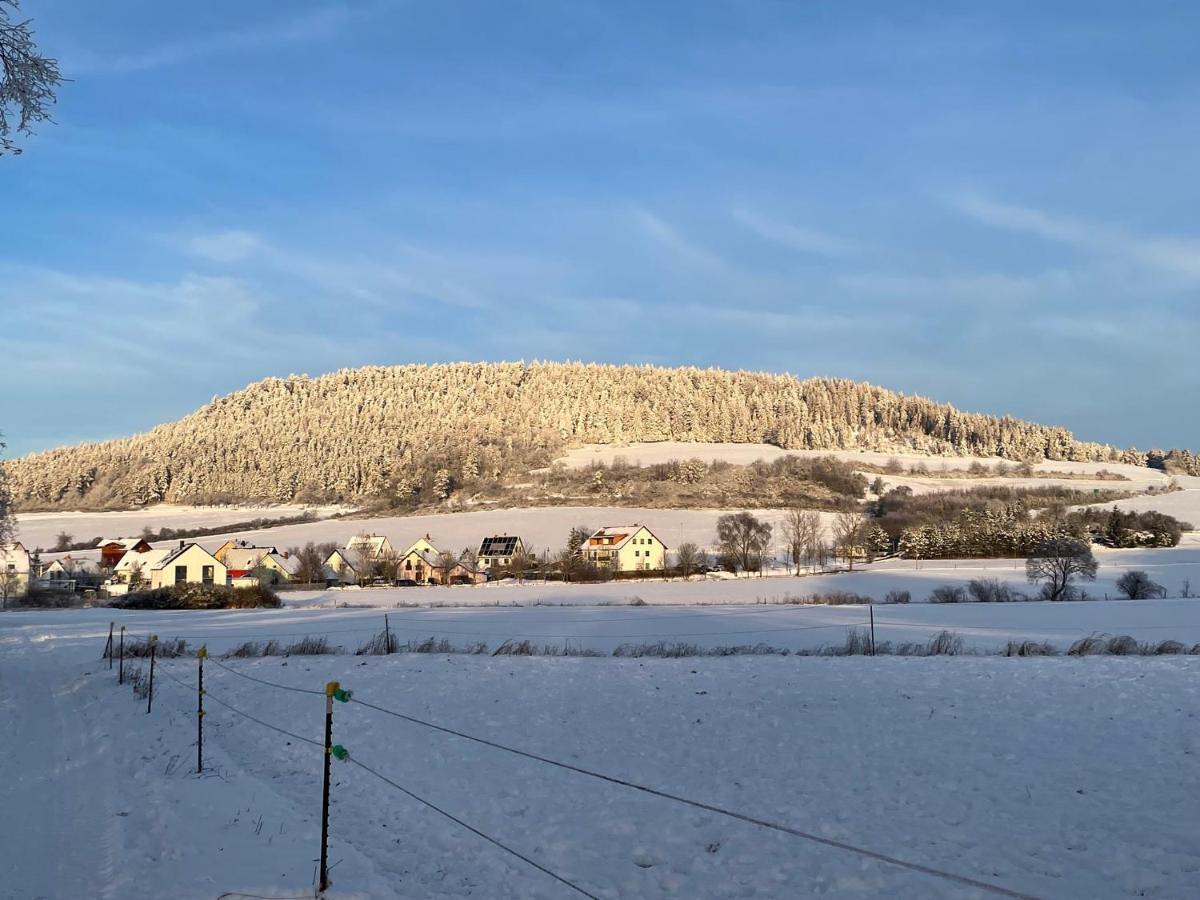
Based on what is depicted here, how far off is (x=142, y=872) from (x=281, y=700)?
9971 mm

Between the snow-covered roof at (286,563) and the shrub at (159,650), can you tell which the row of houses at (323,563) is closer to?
the snow-covered roof at (286,563)

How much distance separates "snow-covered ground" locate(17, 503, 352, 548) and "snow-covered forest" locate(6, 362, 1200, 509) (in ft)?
26.4

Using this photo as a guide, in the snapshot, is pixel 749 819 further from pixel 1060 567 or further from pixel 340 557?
pixel 340 557

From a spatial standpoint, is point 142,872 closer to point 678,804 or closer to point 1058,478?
point 678,804

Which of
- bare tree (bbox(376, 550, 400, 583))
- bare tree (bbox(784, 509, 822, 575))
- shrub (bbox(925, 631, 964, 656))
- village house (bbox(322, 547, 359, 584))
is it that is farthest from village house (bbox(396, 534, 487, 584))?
shrub (bbox(925, 631, 964, 656))

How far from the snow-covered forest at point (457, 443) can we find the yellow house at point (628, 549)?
187 ft

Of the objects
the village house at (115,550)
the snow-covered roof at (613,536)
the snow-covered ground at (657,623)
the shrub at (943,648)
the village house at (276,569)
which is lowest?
the snow-covered ground at (657,623)

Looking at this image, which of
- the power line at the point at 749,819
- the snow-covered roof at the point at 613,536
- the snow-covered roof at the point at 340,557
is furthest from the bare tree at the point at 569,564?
the power line at the point at 749,819

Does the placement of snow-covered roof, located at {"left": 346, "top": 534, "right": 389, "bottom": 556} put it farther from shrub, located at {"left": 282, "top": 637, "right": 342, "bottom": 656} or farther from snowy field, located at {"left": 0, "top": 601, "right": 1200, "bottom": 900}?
snowy field, located at {"left": 0, "top": 601, "right": 1200, "bottom": 900}

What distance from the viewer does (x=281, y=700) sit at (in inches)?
674

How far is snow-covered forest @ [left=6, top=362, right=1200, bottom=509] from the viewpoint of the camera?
156 meters

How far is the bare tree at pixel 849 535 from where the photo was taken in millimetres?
85812

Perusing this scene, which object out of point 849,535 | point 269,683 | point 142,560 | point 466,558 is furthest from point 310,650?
point 849,535

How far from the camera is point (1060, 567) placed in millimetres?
49312
